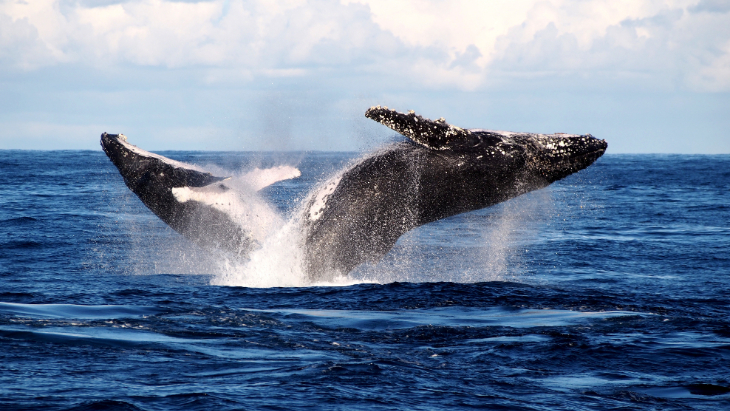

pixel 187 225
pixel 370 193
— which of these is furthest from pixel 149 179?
pixel 370 193

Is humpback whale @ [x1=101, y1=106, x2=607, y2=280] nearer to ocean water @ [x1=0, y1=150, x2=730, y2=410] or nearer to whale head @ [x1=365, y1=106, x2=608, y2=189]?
whale head @ [x1=365, y1=106, x2=608, y2=189]

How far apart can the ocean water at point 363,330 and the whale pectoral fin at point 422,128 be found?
210 cm

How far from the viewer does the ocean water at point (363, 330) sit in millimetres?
6262

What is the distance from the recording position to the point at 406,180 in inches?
483

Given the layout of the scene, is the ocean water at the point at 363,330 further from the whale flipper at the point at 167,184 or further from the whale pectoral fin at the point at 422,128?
the whale pectoral fin at the point at 422,128

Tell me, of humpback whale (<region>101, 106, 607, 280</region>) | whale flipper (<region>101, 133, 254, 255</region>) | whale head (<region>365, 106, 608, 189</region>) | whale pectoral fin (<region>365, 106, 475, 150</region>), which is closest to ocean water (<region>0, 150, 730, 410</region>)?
humpback whale (<region>101, 106, 607, 280</region>)

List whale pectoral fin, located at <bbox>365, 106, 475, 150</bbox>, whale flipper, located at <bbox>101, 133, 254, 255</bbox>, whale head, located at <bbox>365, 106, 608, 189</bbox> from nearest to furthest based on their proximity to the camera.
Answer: whale pectoral fin, located at <bbox>365, 106, 475, 150</bbox> < whale head, located at <bbox>365, 106, 608, 189</bbox> < whale flipper, located at <bbox>101, 133, 254, 255</bbox>

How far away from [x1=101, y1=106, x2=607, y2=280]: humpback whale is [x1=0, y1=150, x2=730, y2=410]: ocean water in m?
0.77

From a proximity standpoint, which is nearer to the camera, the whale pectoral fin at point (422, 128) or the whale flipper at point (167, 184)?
the whale pectoral fin at point (422, 128)

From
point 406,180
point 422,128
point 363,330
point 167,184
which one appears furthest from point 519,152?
point 167,184

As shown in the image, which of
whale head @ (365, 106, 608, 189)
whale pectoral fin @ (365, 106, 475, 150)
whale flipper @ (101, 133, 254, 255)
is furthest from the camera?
whale flipper @ (101, 133, 254, 255)

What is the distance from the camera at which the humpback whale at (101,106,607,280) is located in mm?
12172

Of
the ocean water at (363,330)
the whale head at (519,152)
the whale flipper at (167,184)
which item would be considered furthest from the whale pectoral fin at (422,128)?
the whale flipper at (167,184)

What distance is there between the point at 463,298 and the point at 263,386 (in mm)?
5239
